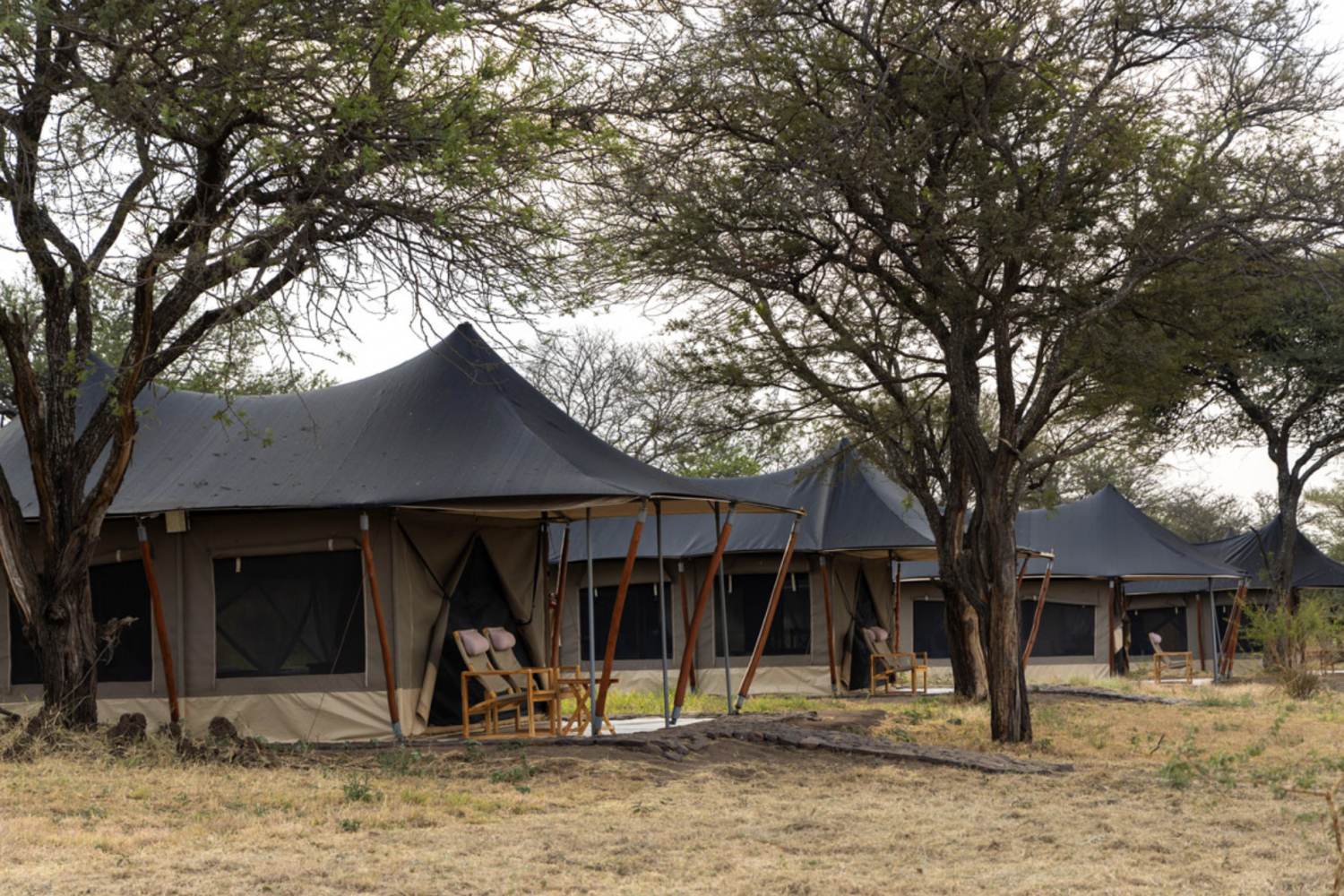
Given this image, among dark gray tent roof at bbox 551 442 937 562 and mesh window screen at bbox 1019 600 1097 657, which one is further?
mesh window screen at bbox 1019 600 1097 657

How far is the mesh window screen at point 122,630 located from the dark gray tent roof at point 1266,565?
18.0m

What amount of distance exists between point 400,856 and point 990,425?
61.7ft

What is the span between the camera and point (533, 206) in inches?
294

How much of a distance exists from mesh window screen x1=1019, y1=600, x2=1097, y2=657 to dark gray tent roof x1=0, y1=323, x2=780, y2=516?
1104 centimetres

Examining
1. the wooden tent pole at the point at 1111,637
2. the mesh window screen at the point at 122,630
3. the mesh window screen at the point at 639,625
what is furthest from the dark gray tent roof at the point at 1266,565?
the mesh window screen at the point at 122,630

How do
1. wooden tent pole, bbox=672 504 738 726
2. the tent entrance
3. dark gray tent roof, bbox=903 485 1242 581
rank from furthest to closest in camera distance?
1. dark gray tent roof, bbox=903 485 1242 581
2. the tent entrance
3. wooden tent pole, bbox=672 504 738 726

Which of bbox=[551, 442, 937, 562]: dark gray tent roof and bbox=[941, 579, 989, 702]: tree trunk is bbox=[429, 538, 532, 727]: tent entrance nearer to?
bbox=[941, 579, 989, 702]: tree trunk

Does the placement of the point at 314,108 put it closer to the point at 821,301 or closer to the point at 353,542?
the point at 353,542

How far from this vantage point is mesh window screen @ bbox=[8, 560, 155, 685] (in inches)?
388

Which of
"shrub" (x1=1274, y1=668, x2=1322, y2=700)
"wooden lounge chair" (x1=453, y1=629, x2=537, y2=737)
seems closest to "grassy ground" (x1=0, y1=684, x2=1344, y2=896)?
"wooden lounge chair" (x1=453, y1=629, x2=537, y2=737)

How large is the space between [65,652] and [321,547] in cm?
188

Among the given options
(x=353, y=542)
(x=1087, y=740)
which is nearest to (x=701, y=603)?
(x=353, y=542)

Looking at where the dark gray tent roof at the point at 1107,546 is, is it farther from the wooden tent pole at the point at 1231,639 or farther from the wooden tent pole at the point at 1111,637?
the wooden tent pole at the point at 1111,637

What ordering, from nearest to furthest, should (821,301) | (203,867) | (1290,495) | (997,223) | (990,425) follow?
(203,867), (997,223), (821,301), (1290,495), (990,425)
